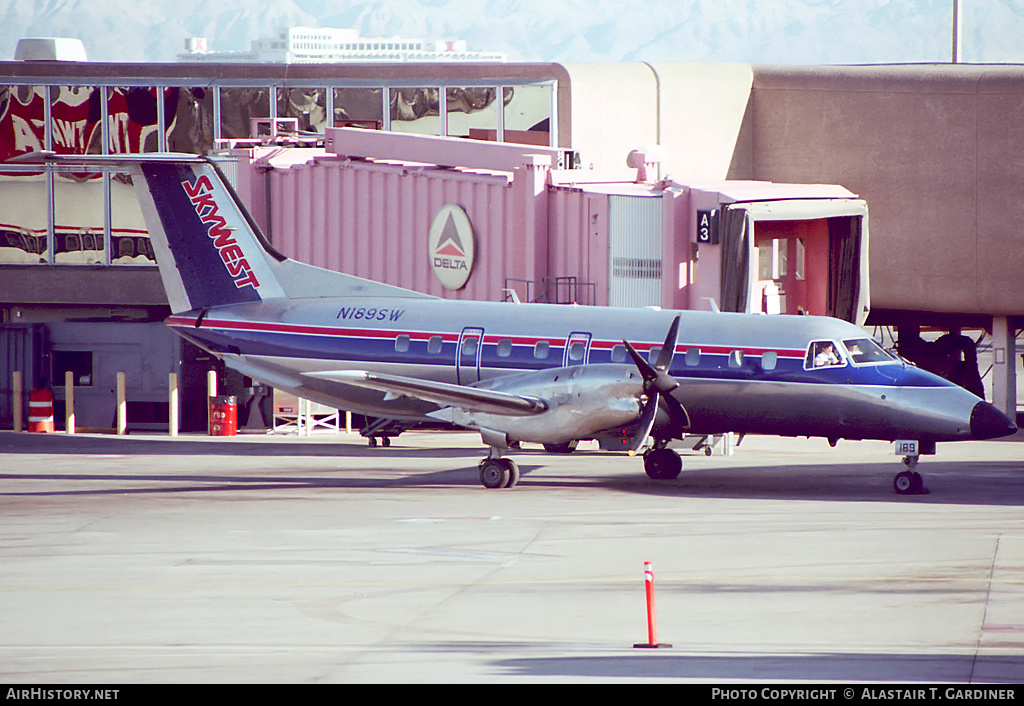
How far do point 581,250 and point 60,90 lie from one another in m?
17.2

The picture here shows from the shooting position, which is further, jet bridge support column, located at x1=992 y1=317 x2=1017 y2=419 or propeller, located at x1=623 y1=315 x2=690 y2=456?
jet bridge support column, located at x1=992 y1=317 x2=1017 y2=419

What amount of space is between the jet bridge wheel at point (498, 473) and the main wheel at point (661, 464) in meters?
2.46

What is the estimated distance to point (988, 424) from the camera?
21.2 m

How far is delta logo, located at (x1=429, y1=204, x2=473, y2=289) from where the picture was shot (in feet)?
107

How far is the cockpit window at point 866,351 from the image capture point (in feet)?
73.5

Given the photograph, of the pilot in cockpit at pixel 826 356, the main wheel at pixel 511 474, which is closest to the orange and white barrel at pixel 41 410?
the main wheel at pixel 511 474

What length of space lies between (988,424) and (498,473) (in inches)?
311

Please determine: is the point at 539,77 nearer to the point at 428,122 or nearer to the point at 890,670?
the point at 428,122

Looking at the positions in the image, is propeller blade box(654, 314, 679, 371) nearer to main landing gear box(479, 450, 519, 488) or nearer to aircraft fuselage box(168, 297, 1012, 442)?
aircraft fuselage box(168, 297, 1012, 442)

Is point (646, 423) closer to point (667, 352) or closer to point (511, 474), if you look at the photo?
point (667, 352)

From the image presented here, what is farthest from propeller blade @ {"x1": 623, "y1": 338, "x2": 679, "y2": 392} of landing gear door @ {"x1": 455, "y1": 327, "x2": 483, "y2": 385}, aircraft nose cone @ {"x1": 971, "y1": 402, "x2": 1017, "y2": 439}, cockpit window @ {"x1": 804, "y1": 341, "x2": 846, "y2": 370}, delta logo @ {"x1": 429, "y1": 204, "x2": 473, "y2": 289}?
delta logo @ {"x1": 429, "y1": 204, "x2": 473, "y2": 289}

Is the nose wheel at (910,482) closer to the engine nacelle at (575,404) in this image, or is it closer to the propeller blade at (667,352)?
the propeller blade at (667,352)

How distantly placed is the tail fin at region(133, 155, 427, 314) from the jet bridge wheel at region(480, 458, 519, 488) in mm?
5189

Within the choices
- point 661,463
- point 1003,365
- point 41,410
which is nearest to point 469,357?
point 661,463
